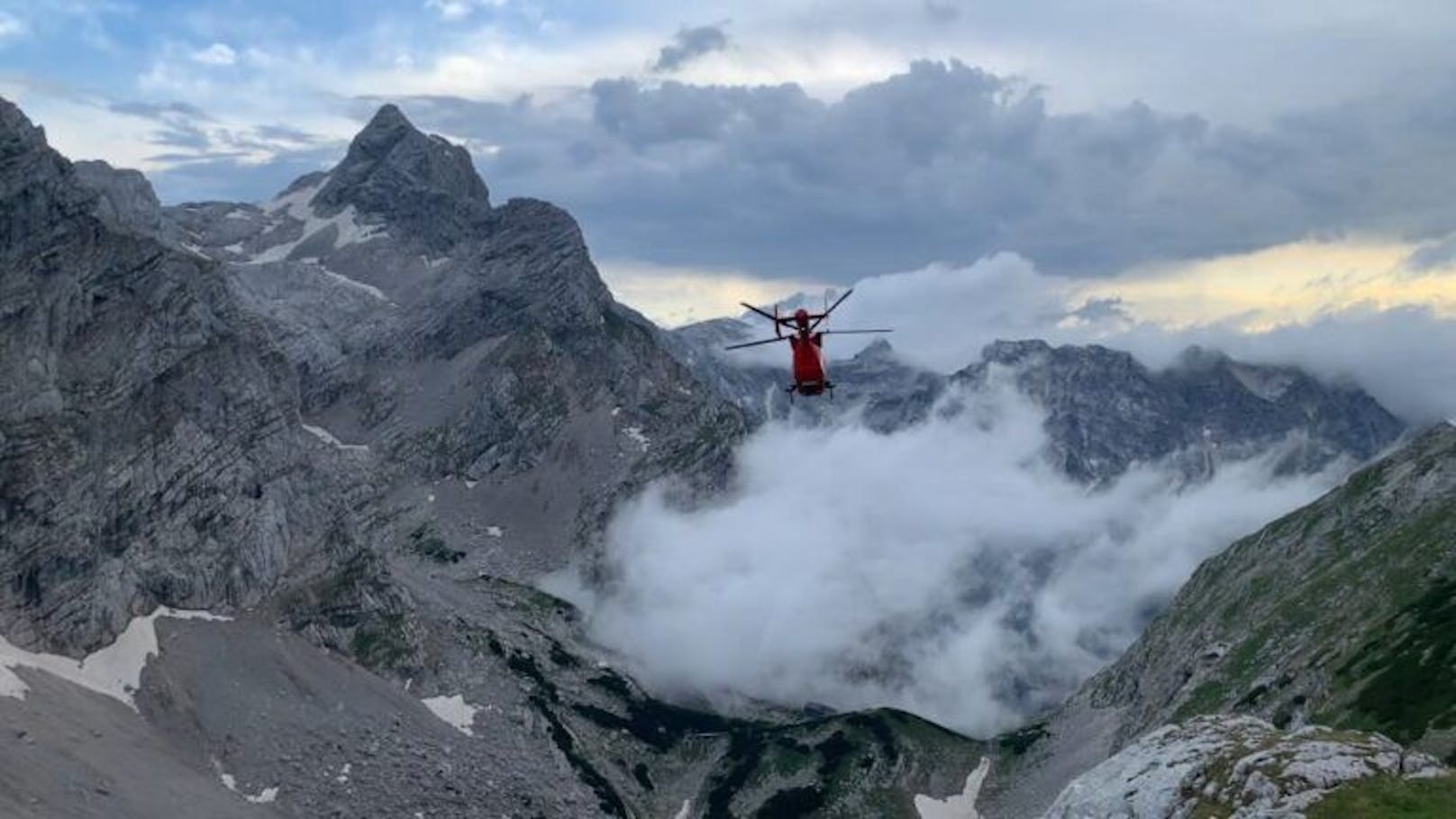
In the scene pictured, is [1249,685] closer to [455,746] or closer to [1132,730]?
[1132,730]

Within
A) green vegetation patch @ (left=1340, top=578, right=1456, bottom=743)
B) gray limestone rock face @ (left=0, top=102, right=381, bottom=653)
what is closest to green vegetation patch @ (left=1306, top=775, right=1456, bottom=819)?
green vegetation patch @ (left=1340, top=578, right=1456, bottom=743)

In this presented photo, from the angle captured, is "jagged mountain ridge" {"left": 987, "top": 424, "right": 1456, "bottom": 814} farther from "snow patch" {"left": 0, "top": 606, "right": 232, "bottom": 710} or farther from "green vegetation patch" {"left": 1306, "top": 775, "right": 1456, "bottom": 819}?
"snow patch" {"left": 0, "top": 606, "right": 232, "bottom": 710}

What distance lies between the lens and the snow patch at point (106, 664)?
489 feet

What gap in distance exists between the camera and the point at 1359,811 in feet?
140

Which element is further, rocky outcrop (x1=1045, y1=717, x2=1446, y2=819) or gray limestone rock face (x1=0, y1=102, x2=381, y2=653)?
gray limestone rock face (x1=0, y1=102, x2=381, y2=653)

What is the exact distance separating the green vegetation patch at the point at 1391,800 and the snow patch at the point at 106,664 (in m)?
141

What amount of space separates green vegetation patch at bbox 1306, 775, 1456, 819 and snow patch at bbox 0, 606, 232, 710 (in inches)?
5569

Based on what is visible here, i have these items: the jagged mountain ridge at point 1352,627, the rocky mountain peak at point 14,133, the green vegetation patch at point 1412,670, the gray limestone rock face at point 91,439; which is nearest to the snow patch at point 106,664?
the gray limestone rock face at point 91,439

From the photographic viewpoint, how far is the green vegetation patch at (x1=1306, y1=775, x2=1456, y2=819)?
137ft

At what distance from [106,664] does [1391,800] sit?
159m

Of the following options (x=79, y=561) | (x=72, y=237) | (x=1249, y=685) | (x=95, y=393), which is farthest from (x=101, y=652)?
(x=1249, y=685)

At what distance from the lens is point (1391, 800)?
43.0m

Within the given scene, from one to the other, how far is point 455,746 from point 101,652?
2024 inches

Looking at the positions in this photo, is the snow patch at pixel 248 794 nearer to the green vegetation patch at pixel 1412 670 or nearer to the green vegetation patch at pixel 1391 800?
the green vegetation patch at pixel 1412 670
